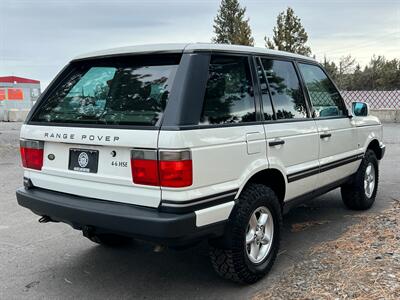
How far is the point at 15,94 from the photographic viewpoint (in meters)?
27.0

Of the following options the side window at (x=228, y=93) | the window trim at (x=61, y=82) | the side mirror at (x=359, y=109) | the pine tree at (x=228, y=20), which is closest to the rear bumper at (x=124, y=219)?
the window trim at (x=61, y=82)

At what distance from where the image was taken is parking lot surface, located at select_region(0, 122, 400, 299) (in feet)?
11.7

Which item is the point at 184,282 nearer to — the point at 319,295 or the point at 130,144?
the point at 319,295

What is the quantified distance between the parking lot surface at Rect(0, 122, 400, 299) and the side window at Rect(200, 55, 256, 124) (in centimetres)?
138

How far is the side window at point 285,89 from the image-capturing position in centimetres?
396

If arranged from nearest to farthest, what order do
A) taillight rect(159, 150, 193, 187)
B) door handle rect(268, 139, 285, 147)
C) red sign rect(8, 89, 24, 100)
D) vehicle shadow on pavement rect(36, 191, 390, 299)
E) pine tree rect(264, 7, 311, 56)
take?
taillight rect(159, 150, 193, 187)
vehicle shadow on pavement rect(36, 191, 390, 299)
door handle rect(268, 139, 285, 147)
red sign rect(8, 89, 24, 100)
pine tree rect(264, 7, 311, 56)

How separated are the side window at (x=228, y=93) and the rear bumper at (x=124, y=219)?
73cm

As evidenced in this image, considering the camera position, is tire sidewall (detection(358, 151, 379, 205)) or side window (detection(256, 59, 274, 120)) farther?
tire sidewall (detection(358, 151, 379, 205))

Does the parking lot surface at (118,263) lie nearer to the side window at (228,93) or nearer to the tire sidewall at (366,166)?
the tire sidewall at (366,166)

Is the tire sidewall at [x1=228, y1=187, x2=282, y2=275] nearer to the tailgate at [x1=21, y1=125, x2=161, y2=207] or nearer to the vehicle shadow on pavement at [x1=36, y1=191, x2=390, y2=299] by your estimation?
the vehicle shadow on pavement at [x1=36, y1=191, x2=390, y2=299]

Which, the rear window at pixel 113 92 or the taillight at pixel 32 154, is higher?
the rear window at pixel 113 92

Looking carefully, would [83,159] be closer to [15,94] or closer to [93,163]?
[93,163]

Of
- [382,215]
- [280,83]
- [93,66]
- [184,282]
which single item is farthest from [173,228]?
[382,215]

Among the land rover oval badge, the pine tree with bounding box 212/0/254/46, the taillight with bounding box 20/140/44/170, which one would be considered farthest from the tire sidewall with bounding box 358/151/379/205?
the pine tree with bounding box 212/0/254/46
